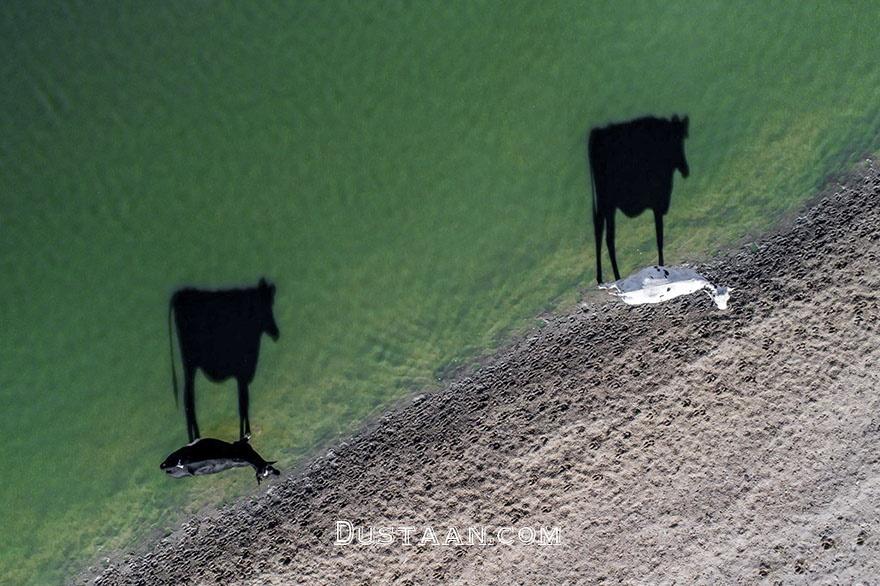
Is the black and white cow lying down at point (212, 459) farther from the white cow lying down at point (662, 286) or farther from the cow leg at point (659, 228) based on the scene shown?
the cow leg at point (659, 228)

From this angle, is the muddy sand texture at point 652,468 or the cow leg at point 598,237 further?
the cow leg at point 598,237

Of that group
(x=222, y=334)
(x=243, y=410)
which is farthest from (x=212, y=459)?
(x=222, y=334)

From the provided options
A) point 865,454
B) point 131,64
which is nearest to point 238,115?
point 131,64

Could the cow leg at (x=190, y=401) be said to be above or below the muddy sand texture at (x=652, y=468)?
above

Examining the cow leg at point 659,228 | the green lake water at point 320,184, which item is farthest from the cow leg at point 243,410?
the cow leg at point 659,228

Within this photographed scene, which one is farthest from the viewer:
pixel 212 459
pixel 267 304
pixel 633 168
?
pixel 633 168

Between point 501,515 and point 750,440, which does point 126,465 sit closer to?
point 501,515

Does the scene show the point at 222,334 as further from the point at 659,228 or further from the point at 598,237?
the point at 659,228

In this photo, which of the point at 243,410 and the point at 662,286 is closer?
the point at 662,286
